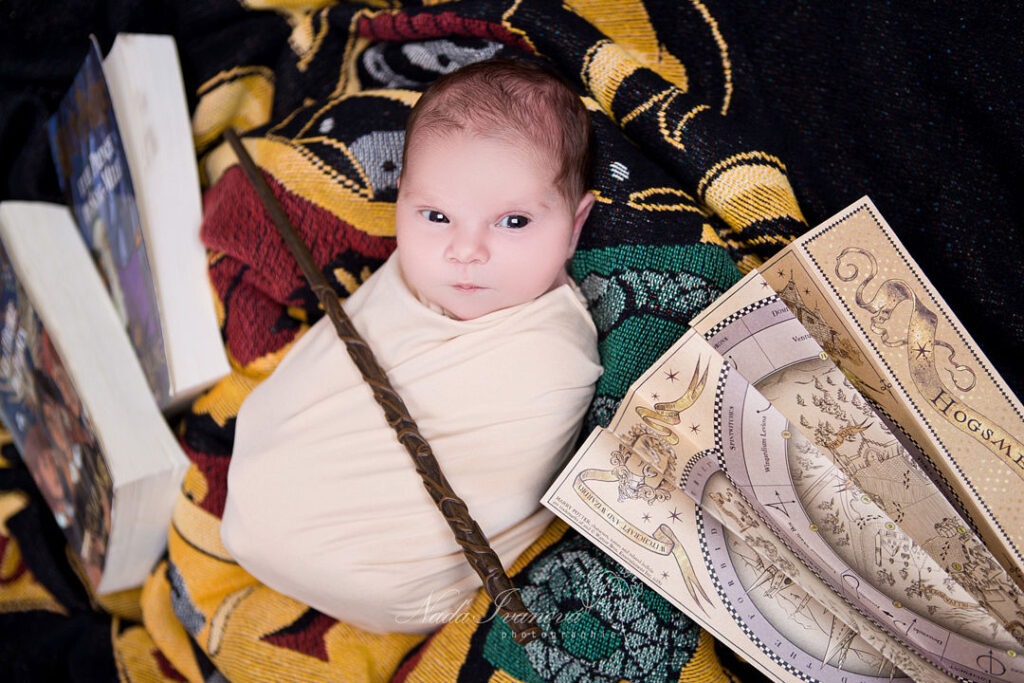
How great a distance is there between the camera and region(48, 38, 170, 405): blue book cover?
102cm

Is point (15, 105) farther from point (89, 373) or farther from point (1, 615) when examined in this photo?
point (1, 615)

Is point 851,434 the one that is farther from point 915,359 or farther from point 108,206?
point 108,206

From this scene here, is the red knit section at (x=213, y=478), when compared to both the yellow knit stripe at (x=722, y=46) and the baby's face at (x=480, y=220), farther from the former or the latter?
the yellow knit stripe at (x=722, y=46)

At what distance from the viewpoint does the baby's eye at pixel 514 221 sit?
80cm

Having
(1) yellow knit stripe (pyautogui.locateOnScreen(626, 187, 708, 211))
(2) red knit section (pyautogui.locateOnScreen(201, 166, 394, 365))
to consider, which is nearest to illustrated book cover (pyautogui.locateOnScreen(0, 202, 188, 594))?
(2) red knit section (pyautogui.locateOnScreen(201, 166, 394, 365))

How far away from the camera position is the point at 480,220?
79 cm

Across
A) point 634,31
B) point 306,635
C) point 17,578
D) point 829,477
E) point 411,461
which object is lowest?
point 17,578

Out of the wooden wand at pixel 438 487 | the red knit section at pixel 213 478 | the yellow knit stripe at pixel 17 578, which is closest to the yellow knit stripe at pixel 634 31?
the wooden wand at pixel 438 487

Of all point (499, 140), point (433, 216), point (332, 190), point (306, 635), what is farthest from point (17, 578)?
point (499, 140)

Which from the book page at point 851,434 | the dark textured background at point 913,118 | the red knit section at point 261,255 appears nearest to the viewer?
the book page at point 851,434

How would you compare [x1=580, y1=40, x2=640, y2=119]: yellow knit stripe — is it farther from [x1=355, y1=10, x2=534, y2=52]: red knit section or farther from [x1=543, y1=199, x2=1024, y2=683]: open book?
[x1=543, y1=199, x2=1024, y2=683]: open book

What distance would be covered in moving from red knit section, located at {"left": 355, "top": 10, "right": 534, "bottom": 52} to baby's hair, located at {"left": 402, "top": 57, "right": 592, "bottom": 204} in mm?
135

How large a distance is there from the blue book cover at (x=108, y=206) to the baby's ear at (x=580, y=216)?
542 mm

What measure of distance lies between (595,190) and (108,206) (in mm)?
680
